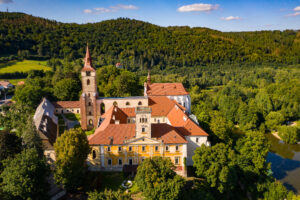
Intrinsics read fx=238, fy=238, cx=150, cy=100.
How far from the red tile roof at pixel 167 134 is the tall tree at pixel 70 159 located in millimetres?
12813

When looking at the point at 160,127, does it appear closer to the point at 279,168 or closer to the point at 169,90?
the point at 169,90

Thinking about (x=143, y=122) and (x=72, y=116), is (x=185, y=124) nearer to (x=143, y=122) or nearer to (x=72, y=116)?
(x=143, y=122)

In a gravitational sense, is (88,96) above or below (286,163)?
above

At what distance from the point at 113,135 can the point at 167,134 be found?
388 inches

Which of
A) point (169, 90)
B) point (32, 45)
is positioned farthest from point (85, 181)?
point (32, 45)

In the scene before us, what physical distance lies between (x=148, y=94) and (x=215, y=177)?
109 feet

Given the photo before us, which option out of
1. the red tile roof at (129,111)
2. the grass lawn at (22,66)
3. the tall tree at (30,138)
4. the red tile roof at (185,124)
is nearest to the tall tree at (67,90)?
the red tile roof at (129,111)

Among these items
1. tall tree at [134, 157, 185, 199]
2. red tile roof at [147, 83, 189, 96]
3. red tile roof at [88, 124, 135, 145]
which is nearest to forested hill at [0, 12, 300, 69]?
red tile roof at [147, 83, 189, 96]

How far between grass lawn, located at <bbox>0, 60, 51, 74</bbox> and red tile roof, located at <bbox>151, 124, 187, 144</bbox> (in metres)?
88.1

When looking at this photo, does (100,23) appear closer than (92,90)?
No

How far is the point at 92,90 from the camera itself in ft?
196

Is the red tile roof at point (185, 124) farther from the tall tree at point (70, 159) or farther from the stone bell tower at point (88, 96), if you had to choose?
the stone bell tower at point (88, 96)

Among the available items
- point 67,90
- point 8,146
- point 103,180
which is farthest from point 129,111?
point 67,90

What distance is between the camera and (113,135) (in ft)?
142
